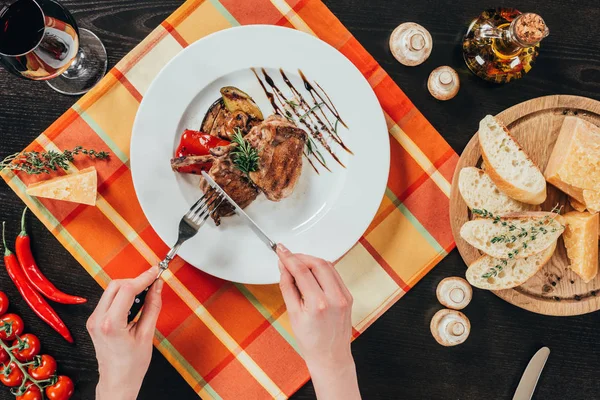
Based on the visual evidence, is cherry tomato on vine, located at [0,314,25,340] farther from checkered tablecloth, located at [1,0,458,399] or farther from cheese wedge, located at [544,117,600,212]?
cheese wedge, located at [544,117,600,212]

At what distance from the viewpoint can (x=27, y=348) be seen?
2480 millimetres

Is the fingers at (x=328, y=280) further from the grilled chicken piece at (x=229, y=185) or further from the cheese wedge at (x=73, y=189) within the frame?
the cheese wedge at (x=73, y=189)

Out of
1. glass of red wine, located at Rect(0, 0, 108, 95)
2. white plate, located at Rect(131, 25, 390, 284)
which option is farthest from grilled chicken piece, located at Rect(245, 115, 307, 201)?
glass of red wine, located at Rect(0, 0, 108, 95)

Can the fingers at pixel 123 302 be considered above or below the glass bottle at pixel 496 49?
above

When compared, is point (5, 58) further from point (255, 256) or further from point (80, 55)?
point (255, 256)

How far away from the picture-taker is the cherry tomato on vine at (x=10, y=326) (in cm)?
244

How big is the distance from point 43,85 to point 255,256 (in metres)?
1.44

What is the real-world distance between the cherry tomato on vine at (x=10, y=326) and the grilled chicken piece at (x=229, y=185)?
120 cm

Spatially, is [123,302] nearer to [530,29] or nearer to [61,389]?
[61,389]

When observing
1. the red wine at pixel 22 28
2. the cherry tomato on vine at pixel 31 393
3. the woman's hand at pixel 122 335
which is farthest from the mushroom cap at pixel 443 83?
the cherry tomato on vine at pixel 31 393

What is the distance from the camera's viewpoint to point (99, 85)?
2.45 meters

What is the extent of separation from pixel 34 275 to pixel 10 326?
0.89 ft

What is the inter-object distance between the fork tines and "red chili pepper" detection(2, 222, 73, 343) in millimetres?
965

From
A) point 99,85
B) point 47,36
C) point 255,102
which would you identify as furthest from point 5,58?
point 255,102
